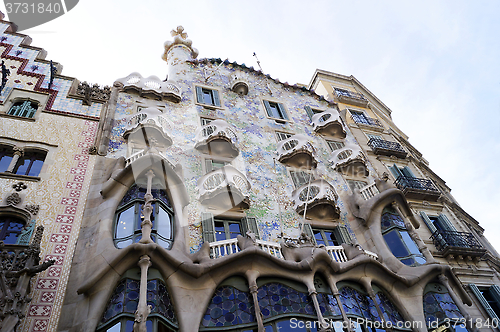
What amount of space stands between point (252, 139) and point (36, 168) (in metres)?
9.07

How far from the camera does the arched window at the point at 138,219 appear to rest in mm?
11203

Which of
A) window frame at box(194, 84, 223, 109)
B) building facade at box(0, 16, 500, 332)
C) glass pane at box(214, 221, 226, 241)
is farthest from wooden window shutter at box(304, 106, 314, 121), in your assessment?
glass pane at box(214, 221, 226, 241)

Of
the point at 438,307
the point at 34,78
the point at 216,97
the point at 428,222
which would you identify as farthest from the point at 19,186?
the point at 428,222

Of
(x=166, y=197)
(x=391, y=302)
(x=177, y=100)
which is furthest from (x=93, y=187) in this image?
(x=391, y=302)

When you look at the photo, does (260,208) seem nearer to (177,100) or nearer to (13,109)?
(177,100)

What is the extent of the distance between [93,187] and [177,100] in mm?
7056

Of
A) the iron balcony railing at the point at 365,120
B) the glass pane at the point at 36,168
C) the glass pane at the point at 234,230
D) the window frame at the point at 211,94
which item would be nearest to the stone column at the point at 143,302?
the glass pane at the point at 234,230

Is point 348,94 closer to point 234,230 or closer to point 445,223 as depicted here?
point 445,223

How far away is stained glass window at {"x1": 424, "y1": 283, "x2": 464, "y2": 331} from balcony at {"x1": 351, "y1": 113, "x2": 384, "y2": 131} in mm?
11881

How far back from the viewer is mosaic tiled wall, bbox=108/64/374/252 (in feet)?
48.6

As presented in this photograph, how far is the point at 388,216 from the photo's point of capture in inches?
604

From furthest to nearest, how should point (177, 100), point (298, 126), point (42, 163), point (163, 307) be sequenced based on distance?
point (298, 126)
point (177, 100)
point (42, 163)
point (163, 307)

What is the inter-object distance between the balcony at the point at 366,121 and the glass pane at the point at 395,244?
9766 mm

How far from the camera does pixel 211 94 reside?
20641 mm
